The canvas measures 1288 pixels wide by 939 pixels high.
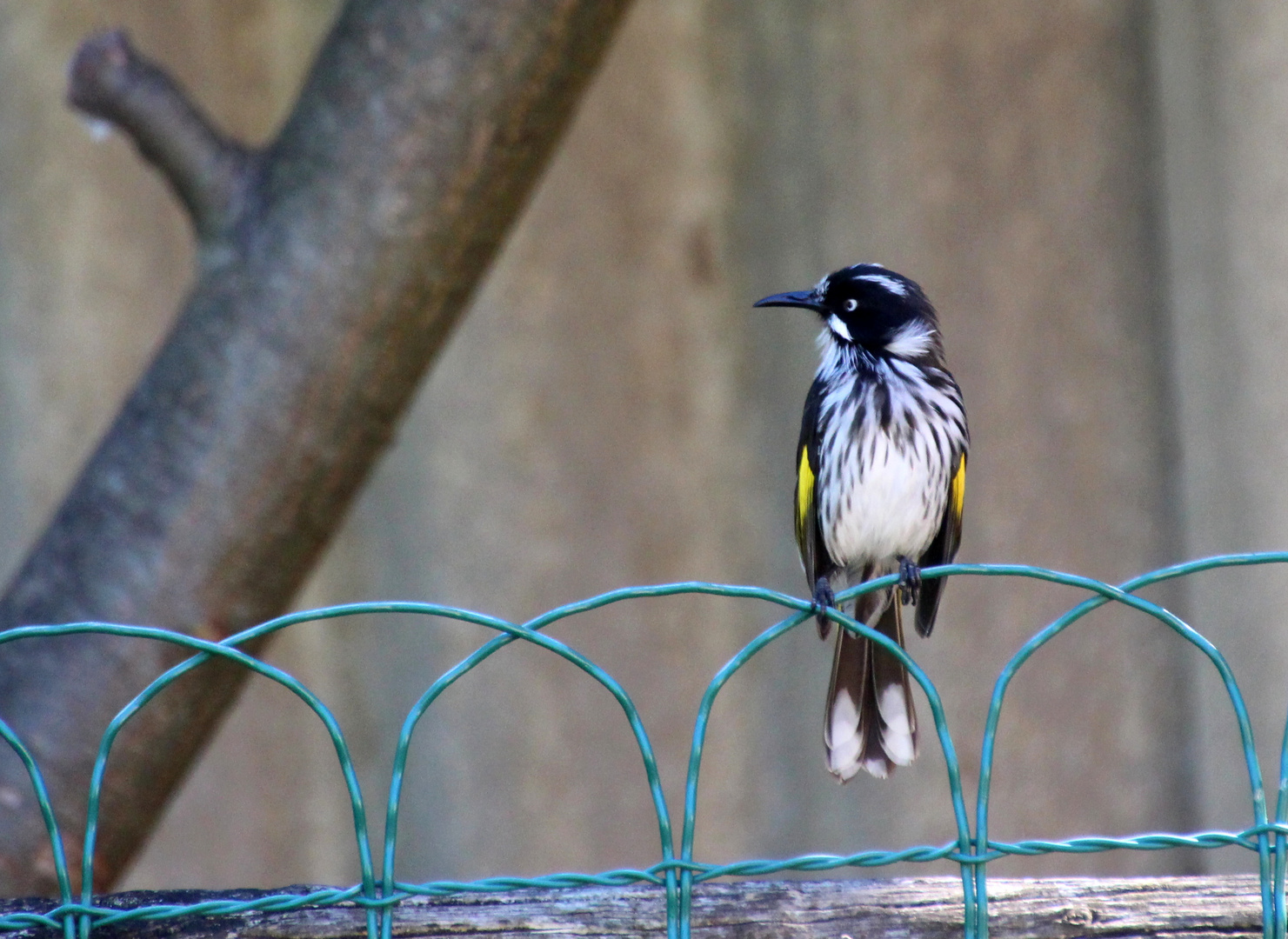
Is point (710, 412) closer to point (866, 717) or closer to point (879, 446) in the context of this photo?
point (879, 446)

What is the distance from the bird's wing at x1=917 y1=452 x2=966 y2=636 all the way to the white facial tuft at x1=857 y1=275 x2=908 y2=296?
38cm

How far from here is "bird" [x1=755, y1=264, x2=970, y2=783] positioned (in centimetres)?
299

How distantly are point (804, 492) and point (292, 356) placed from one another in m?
1.12

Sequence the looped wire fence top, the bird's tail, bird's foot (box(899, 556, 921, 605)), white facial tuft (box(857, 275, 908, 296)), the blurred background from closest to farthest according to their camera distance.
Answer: the looped wire fence top < the bird's tail < bird's foot (box(899, 556, 921, 605)) < white facial tuft (box(857, 275, 908, 296)) < the blurred background

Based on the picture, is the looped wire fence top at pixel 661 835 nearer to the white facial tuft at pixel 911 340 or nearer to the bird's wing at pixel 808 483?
the bird's wing at pixel 808 483

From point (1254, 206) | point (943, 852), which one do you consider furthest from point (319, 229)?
point (1254, 206)

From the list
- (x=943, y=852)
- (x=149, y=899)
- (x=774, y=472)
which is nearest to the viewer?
(x=943, y=852)

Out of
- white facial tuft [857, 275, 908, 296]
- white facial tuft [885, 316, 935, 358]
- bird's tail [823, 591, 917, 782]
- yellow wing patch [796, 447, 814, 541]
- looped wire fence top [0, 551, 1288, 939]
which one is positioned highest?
white facial tuft [857, 275, 908, 296]

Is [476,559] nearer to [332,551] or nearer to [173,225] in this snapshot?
[332,551]

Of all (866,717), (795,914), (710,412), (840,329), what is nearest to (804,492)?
(840,329)

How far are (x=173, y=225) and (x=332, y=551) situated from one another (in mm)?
1103

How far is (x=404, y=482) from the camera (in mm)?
4391

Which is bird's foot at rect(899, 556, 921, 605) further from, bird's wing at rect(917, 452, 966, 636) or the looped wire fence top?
the looped wire fence top

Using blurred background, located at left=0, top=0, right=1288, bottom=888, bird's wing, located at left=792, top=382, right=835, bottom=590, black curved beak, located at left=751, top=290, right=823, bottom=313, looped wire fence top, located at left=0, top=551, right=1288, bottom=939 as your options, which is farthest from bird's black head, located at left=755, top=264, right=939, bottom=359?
looped wire fence top, located at left=0, top=551, right=1288, bottom=939
